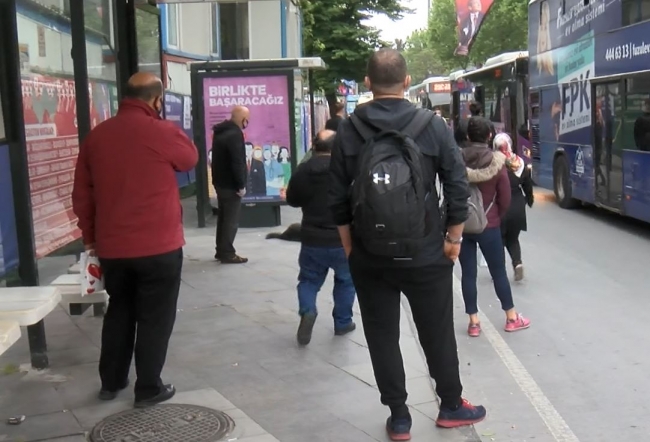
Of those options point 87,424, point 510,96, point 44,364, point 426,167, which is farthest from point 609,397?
point 510,96

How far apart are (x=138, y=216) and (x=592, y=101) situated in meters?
10.6

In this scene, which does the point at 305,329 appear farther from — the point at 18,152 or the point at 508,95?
the point at 508,95

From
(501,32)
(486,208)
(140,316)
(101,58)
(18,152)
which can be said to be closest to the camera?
(140,316)

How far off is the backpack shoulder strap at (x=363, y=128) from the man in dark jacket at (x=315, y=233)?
1.80 metres

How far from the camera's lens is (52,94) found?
691 centimetres

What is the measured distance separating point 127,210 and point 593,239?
861cm

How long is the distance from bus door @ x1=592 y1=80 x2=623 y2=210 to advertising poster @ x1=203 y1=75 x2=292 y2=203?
4.85m

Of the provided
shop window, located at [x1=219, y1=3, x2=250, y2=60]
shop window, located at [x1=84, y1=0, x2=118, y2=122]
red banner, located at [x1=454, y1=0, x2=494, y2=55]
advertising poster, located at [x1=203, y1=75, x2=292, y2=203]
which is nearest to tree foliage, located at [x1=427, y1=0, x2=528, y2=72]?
red banner, located at [x1=454, y1=0, x2=494, y2=55]

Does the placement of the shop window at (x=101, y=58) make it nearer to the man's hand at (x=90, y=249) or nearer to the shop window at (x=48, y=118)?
the shop window at (x=48, y=118)

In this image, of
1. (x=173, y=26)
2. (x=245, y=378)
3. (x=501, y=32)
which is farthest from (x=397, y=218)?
(x=501, y=32)

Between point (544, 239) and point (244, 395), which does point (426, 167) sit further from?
point (544, 239)

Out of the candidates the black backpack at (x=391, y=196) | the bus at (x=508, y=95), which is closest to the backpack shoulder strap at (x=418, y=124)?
the black backpack at (x=391, y=196)

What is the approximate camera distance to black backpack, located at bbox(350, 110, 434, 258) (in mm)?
4051

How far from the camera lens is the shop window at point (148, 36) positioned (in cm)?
807
